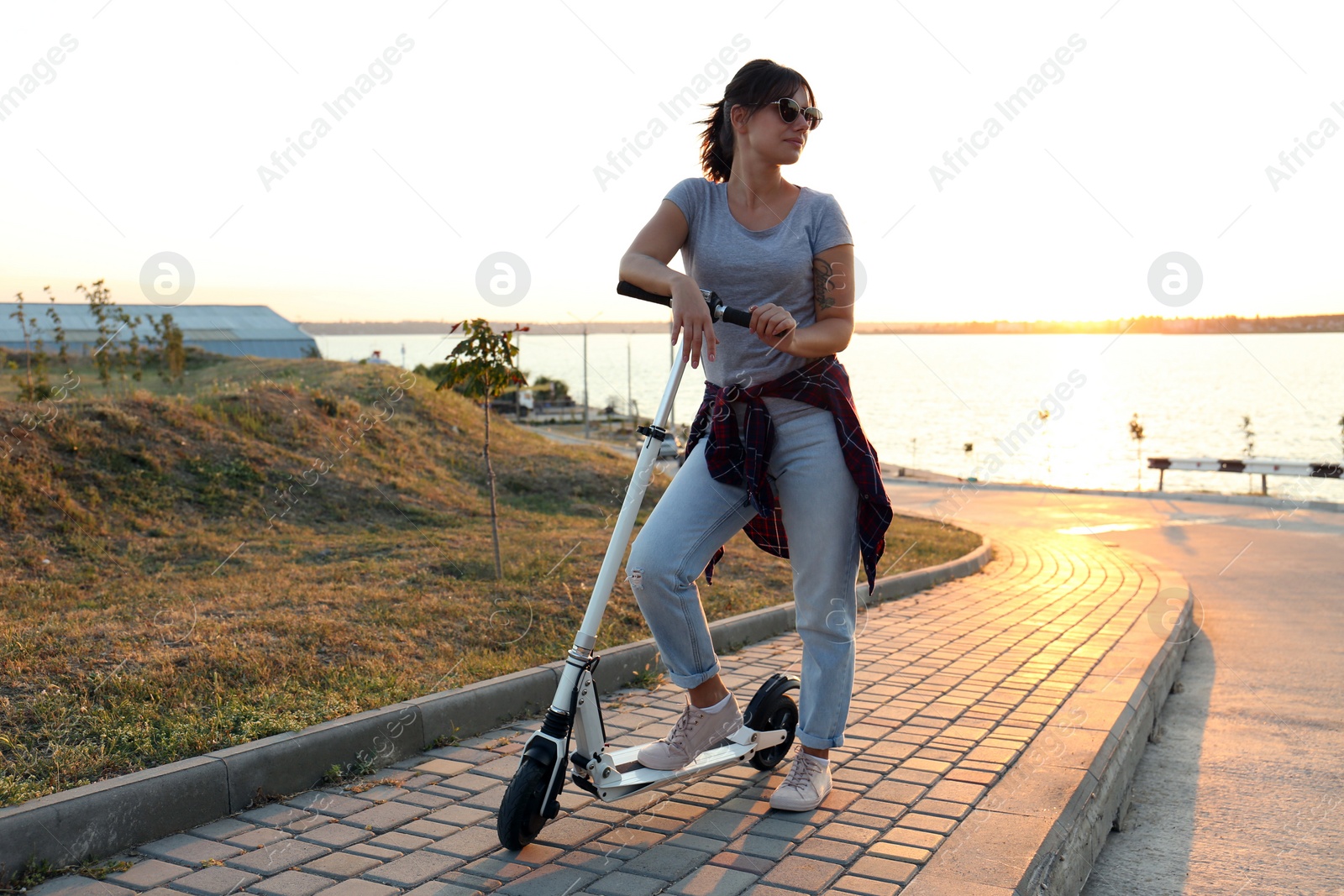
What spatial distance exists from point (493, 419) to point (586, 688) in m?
16.8

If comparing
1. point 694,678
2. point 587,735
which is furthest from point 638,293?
point 587,735

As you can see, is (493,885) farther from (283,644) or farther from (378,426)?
(378,426)

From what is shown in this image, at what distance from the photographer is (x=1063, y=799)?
3.56 meters

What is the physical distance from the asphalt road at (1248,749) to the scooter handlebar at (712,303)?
87.2 inches

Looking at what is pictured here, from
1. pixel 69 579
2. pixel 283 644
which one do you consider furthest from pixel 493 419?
pixel 283 644

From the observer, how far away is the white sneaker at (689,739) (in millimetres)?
3457

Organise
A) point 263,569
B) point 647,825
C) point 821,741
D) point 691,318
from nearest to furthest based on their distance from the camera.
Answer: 1. point 691,318
2. point 647,825
3. point 821,741
4. point 263,569

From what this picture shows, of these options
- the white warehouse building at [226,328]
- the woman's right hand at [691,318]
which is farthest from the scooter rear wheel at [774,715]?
the white warehouse building at [226,328]

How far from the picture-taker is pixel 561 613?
20.8 feet

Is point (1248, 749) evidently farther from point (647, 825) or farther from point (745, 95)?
point (745, 95)

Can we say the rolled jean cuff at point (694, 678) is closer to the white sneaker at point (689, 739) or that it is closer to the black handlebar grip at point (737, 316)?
the white sneaker at point (689, 739)

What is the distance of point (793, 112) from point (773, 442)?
1.00 m

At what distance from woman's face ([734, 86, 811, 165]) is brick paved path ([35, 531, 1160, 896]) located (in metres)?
2.09

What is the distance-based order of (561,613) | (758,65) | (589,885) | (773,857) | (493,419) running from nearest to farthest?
(589,885) → (773,857) → (758,65) → (561,613) → (493,419)
